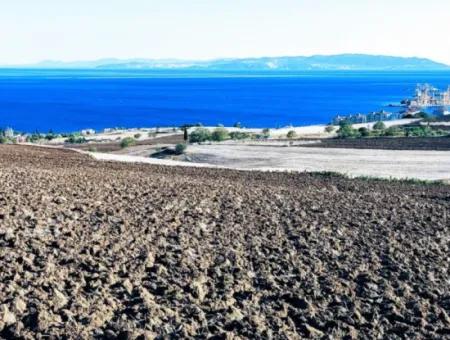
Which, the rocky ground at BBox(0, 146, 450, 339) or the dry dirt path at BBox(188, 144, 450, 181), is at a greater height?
the rocky ground at BBox(0, 146, 450, 339)

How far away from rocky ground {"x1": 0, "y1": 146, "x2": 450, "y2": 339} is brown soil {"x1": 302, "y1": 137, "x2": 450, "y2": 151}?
24.4m

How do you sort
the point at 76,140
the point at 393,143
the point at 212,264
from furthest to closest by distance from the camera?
1. the point at 76,140
2. the point at 393,143
3. the point at 212,264

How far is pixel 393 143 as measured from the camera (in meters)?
45.2

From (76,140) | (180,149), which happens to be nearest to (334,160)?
(180,149)

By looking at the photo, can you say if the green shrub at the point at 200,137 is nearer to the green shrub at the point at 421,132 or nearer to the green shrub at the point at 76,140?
the green shrub at the point at 76,140

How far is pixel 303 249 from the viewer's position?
41.5ft

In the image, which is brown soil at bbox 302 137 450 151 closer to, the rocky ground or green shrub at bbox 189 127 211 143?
green shrub at bbox 189 127 211 143

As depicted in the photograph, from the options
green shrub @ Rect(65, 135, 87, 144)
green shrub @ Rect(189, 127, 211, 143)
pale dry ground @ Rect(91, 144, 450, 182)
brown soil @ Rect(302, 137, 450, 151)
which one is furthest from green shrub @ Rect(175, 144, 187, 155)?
green shrub @ Rect(65, 135, 87, 144)

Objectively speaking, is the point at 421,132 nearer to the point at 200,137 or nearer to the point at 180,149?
the point at 200,137

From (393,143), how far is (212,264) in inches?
1419

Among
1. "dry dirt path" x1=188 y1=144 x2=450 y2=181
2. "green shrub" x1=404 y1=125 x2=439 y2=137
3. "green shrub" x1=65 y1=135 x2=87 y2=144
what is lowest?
"dry dirt path" x1=188 y1=144 x2=450 y2=181

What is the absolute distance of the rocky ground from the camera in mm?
8492

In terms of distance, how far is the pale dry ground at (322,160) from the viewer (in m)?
32.6

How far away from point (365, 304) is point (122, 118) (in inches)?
4441
